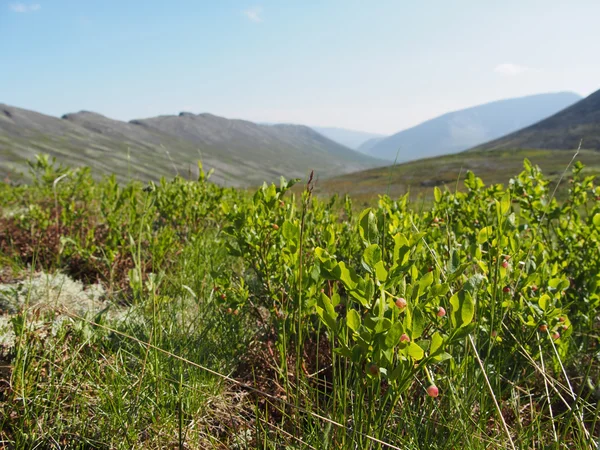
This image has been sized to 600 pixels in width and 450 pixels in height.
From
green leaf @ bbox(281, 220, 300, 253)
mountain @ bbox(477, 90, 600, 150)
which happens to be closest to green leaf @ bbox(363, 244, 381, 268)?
green leaf @ bbox(281, 220, 300, 253)

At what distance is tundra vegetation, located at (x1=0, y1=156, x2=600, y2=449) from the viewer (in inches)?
50.2

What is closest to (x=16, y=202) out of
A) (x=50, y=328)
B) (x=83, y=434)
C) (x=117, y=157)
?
→ (x=50, y=328)

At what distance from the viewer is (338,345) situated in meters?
2.32

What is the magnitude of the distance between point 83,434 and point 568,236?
307cm

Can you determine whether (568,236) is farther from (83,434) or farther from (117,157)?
(117,157)

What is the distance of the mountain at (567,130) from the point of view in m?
83.5

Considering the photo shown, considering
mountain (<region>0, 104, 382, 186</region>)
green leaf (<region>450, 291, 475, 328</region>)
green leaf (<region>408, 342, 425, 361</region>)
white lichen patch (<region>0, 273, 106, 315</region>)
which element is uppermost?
mountain (<region>0, 104, 382, 186</region>)

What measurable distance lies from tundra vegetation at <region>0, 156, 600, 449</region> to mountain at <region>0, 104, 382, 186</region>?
127ft

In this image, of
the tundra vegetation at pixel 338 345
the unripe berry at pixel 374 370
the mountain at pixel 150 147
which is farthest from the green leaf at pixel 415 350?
the mountain at pixel 150 147

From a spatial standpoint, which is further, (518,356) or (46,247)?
(46,247)

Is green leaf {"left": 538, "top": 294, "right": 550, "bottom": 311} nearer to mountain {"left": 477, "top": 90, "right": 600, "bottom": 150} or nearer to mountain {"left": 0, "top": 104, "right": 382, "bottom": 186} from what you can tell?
mountain {"left": 0, "top": 104, "right": 382, "bottom": 186}

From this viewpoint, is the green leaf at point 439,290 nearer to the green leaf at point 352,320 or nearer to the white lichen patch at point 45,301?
the green leaf at point 352,320

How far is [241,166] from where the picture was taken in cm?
12456

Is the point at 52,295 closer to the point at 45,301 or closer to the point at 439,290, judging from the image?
the point at 45,301
